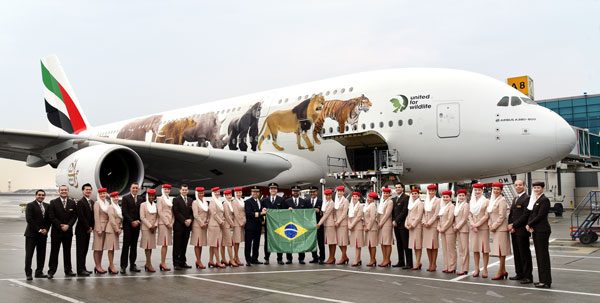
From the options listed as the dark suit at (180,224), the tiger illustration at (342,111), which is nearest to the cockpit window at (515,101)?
the tiger illustration at (342,111)

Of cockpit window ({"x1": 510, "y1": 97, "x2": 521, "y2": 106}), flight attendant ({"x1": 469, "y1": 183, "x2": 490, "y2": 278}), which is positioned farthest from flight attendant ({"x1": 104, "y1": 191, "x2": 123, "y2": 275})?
cockpit window ({"x1": 510, "y1": 97, "x2": 521, "y2": 106})

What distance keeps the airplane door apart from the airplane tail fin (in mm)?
17801

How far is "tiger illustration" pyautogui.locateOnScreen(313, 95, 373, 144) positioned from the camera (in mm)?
14359

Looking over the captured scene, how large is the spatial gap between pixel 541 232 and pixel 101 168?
1037 cm

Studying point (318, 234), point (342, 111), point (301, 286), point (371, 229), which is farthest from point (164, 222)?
point (342, 111)

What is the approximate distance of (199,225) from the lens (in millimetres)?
8898

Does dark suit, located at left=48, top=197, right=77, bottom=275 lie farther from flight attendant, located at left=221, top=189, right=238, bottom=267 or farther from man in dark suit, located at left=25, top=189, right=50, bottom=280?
flight attendant, located at left=221, top=189, right=238, bottom=267

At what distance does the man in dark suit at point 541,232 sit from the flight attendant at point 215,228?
4544 mm

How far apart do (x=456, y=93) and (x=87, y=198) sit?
8.60m

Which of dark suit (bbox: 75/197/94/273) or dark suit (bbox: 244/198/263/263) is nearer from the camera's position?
dark suit (bbox: 75/197/94/273)

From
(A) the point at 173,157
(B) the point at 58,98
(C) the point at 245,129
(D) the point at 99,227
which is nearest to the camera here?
(D) the point at 99,227

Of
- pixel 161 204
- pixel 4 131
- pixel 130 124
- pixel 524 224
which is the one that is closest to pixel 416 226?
pixel 524 224

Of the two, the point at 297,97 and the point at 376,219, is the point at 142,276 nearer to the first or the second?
the point at 376,219

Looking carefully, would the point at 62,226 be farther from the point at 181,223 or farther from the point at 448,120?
the point at 448,120
